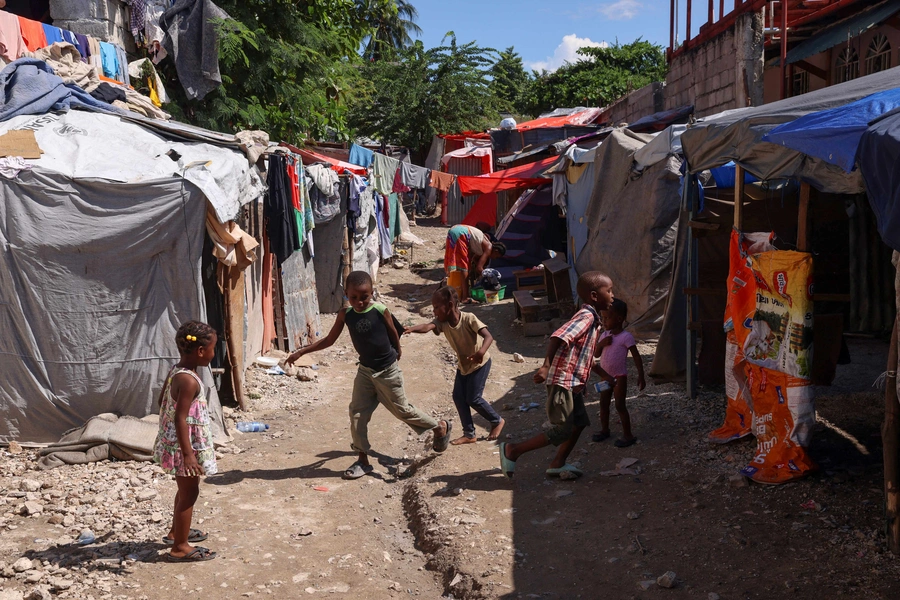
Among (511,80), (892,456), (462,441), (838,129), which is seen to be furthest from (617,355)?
(511,80)

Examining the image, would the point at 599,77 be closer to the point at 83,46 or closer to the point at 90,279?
the point at 83,46

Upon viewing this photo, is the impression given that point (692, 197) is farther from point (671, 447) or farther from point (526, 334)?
point (526, 334)

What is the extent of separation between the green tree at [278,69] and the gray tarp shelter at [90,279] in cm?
474

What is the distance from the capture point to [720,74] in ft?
42.9

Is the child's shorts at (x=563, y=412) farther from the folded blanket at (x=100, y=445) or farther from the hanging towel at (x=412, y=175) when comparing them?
the hanging towel at (x=412, y=175)

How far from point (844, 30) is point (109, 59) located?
945 cm

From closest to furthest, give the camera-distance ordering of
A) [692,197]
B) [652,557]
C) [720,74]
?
[652,557]
[692,197]
[720,74]

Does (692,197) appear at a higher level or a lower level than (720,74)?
lower

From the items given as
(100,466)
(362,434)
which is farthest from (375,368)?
(100,466)

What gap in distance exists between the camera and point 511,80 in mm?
43500

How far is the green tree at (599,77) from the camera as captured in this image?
36.1 metres

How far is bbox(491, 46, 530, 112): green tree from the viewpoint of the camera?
40500 millimetres

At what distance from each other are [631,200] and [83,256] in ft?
20.8

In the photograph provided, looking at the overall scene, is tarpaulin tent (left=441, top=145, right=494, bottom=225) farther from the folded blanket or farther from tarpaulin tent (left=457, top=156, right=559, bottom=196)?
the folded blanket
